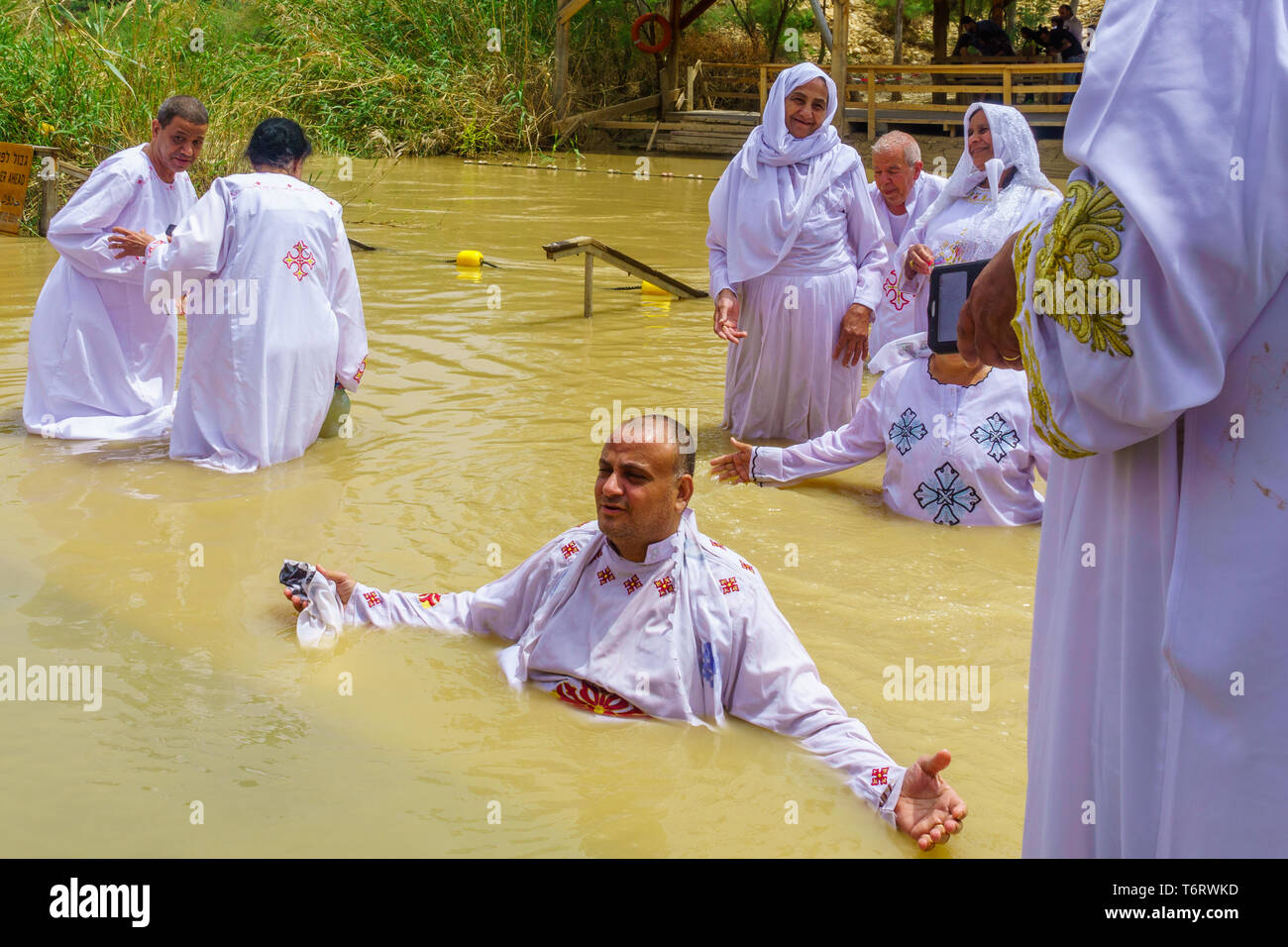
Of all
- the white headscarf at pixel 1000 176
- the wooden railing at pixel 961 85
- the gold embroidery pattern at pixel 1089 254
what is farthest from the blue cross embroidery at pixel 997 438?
the wooden railing at pixel 961 85

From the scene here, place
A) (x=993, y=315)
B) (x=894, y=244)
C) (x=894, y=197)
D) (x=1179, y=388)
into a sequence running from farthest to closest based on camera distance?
(x=894, y=244)
(x=894, y=197)
(x=993, y=315)
(x=1179, y=388)

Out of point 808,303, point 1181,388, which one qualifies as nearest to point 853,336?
point 808,303

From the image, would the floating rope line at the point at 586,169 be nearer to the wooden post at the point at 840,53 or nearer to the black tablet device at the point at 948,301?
the wooden post at the point at 840,53

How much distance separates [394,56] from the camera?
1991 cm

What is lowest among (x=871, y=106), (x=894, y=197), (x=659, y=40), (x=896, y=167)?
(x=894, y=197)

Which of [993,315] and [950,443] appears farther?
[950,443]

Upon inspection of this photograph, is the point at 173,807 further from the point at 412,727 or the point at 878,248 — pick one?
the point at 878,248

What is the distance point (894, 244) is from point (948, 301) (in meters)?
5.65

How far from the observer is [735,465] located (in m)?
5.65

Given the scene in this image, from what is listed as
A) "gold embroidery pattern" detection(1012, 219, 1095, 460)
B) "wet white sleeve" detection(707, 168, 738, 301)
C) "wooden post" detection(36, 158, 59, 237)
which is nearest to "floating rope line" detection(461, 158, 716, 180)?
"wooden post" detection(36, 158, 59, 237)

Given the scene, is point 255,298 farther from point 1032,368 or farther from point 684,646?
point 1032,368

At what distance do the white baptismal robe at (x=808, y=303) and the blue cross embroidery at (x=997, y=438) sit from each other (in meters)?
1.30

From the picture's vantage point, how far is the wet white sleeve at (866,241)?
6.48m
